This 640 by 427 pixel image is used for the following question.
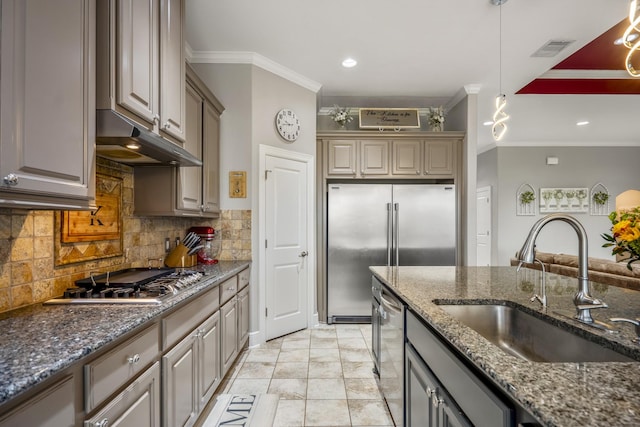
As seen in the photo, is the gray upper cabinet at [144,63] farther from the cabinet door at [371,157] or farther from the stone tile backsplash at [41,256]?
the cabinet door at [371,157]

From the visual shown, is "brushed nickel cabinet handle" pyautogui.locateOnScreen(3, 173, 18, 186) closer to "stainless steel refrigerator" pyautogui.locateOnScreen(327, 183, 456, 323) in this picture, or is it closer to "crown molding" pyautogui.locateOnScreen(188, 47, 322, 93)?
"crown molding" pyautogui.locateOnScreen(188, 47, 322, 93)

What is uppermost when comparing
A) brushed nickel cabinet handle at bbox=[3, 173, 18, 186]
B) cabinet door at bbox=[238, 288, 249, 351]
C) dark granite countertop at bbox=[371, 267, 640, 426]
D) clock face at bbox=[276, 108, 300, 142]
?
clock face at bbox=[276, 108, 300, 142]

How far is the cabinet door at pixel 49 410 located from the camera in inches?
31.9

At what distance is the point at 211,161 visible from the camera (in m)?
3.17

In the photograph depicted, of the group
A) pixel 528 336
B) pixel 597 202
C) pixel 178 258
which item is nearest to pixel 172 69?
pixel 178 258

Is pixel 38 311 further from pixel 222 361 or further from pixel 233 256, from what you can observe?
pixel 233 256

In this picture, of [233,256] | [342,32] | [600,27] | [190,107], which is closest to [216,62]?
[190,107]

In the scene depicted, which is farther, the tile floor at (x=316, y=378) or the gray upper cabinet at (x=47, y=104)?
the tile floor at (x=316, y=378)

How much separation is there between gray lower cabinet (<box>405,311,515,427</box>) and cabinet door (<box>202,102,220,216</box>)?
2.08 meters

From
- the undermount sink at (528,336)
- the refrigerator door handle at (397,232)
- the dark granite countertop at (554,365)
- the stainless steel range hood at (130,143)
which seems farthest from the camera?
the refrigerator door handle at (397,232)

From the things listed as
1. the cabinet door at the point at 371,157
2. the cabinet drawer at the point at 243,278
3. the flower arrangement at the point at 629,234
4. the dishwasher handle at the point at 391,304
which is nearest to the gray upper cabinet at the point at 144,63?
the cabinet drawer at the point at 243,278

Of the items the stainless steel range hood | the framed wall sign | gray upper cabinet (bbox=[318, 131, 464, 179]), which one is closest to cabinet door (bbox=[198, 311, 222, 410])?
the stainless steel range hood

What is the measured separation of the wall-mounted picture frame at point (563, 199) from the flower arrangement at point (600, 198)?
15 cm

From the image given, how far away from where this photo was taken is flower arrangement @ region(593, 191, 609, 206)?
6922 millimetres
